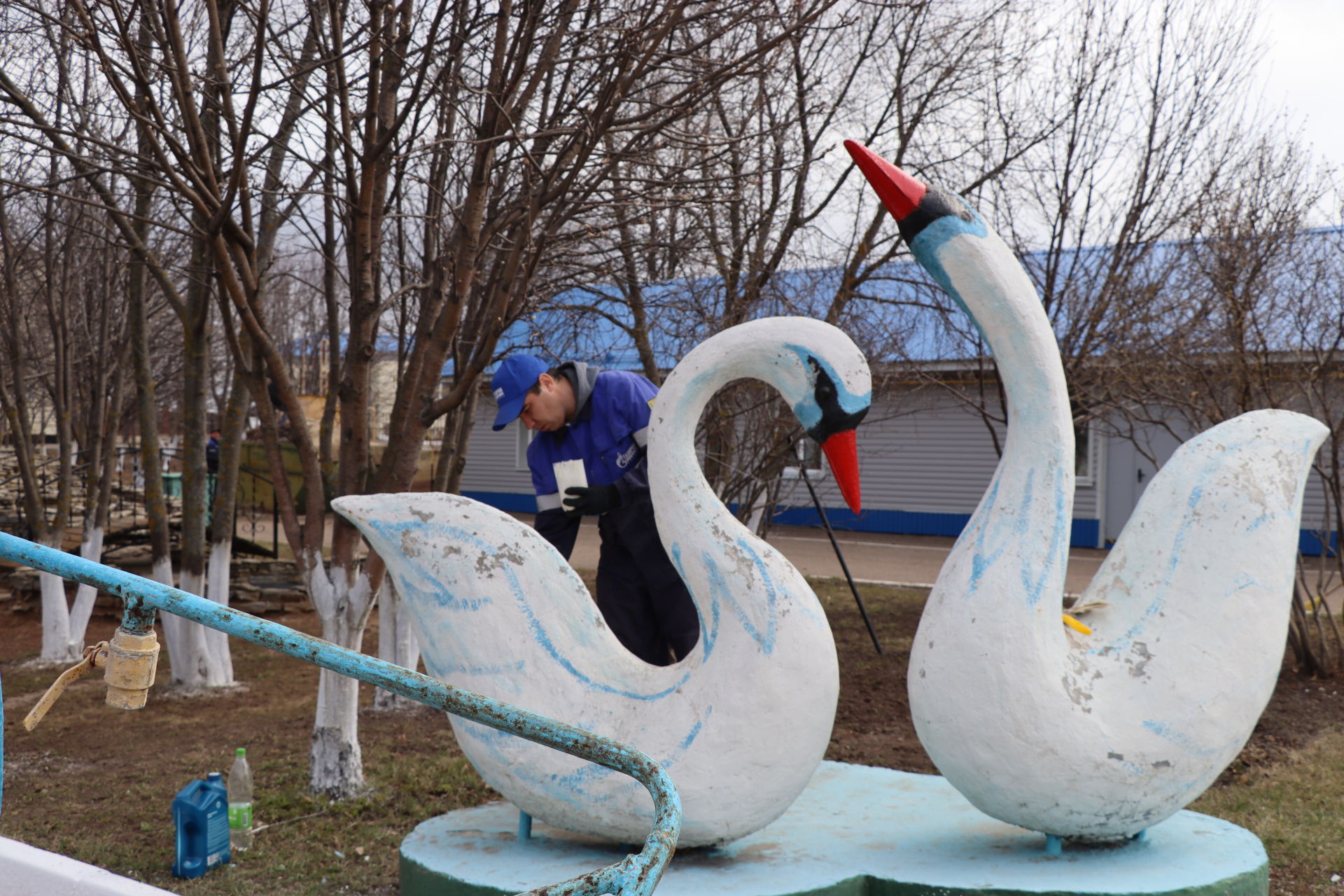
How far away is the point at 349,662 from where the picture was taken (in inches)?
60.4

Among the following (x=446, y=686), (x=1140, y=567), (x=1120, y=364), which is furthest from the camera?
(x=1120, y=364)

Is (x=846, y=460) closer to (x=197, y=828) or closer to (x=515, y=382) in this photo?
(x=515, y=382)

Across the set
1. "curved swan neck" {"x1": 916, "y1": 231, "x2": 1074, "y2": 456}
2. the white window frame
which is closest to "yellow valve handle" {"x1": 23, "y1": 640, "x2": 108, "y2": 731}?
"curved swan neck" {"x1": 916, "y1": 231, "x2": 1074, "y2": 456}

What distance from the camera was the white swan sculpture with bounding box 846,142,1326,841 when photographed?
A: 10.1 feet

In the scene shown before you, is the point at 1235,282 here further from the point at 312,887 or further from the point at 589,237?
the point at 312,887

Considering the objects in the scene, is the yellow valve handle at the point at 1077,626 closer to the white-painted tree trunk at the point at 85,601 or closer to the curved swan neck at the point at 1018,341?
the curved swan neck at the point at 1018,341

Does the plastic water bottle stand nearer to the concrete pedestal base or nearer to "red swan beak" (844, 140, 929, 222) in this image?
the concrete pedestal base

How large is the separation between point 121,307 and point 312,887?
6.53 metres

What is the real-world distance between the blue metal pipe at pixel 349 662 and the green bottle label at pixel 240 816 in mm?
3344

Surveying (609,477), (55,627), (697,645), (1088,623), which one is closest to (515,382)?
(609,477)

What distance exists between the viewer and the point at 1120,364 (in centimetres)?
747

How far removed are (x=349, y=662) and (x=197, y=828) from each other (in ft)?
10.7

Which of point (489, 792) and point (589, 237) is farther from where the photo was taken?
point (589, 237)

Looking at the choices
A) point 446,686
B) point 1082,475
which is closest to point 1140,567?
point 446,686
